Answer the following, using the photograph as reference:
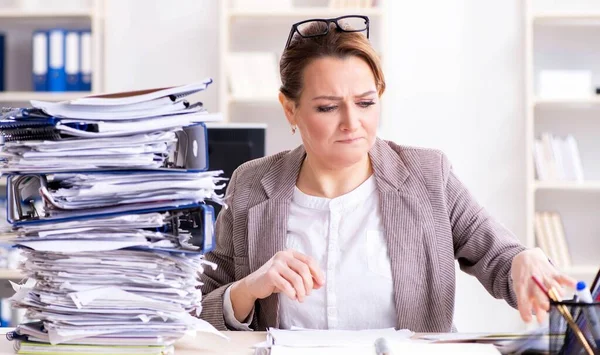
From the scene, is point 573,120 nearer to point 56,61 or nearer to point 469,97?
point 469,97

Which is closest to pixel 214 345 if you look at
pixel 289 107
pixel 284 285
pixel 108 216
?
pixel 284 285

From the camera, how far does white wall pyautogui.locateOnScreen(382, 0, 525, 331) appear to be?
4.28m

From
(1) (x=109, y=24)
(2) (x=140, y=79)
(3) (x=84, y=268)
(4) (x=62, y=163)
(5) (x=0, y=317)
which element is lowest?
(5) (x=0, y=317)

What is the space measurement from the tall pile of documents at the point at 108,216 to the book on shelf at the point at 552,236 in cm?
309

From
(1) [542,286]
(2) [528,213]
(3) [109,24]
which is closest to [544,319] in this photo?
(1) [542,286]

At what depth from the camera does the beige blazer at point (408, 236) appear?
1641 mm

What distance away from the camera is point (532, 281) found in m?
1.33

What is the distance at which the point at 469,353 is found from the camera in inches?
47.9

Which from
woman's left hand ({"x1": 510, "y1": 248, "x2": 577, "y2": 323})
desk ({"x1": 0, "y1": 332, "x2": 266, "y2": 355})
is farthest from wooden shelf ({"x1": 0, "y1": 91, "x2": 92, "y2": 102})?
woman's left hand ({"x1": 510, "y1": 248, "x2": 577, "y2": 323})

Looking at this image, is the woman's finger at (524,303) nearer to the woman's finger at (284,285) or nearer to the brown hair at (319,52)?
the woman's finger at (284,285)

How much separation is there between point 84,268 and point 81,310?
2.4 inches

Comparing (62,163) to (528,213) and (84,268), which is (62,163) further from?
(528,213)

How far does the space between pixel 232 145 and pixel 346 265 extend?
92cm

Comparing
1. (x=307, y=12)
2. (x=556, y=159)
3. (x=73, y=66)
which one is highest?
(x=307, y=12)
